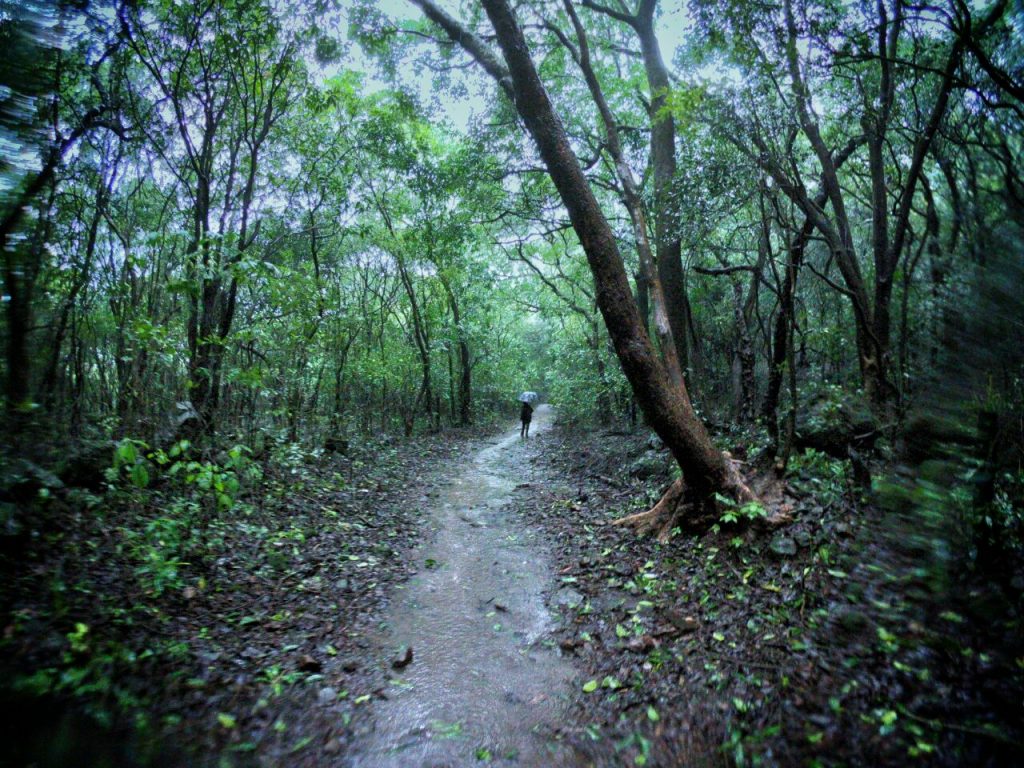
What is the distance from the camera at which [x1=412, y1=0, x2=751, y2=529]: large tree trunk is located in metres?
5.93

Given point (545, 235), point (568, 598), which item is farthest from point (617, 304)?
point (545, 235)

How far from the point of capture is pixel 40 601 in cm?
318

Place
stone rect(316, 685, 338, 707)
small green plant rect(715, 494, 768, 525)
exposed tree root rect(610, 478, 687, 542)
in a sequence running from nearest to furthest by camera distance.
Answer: stone rect(316, 685, 338, 707), small green plant rect(715, 494, 768, 525), exposed tree root rect(610, 478, 687, 542)

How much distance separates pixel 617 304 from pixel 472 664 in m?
4.35

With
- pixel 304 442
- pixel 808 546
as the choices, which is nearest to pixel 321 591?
pixel 808 546

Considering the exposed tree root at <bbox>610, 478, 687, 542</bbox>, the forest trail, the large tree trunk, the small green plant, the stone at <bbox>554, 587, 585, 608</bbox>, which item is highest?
the large tree trunk

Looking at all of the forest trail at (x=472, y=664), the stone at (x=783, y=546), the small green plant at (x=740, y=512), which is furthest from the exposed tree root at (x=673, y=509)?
the forest trail at (x=472, y=664)

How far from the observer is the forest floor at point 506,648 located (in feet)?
8.13

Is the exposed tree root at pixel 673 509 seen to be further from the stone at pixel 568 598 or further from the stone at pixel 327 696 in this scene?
the stone at pixel 327 696

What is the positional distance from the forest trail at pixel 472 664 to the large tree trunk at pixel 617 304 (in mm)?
2289

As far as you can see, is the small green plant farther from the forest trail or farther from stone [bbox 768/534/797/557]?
the forest trail

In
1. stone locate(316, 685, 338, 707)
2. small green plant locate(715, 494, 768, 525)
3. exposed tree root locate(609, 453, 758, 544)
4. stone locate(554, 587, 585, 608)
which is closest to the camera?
stone locate(316, 685, 338, 707)

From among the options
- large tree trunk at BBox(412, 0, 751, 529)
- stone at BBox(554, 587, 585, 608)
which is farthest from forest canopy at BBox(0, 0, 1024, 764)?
stone at BBox(554, 587, 585, 608)

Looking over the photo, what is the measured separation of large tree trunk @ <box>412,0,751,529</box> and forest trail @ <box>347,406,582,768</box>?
2289 millimetres
